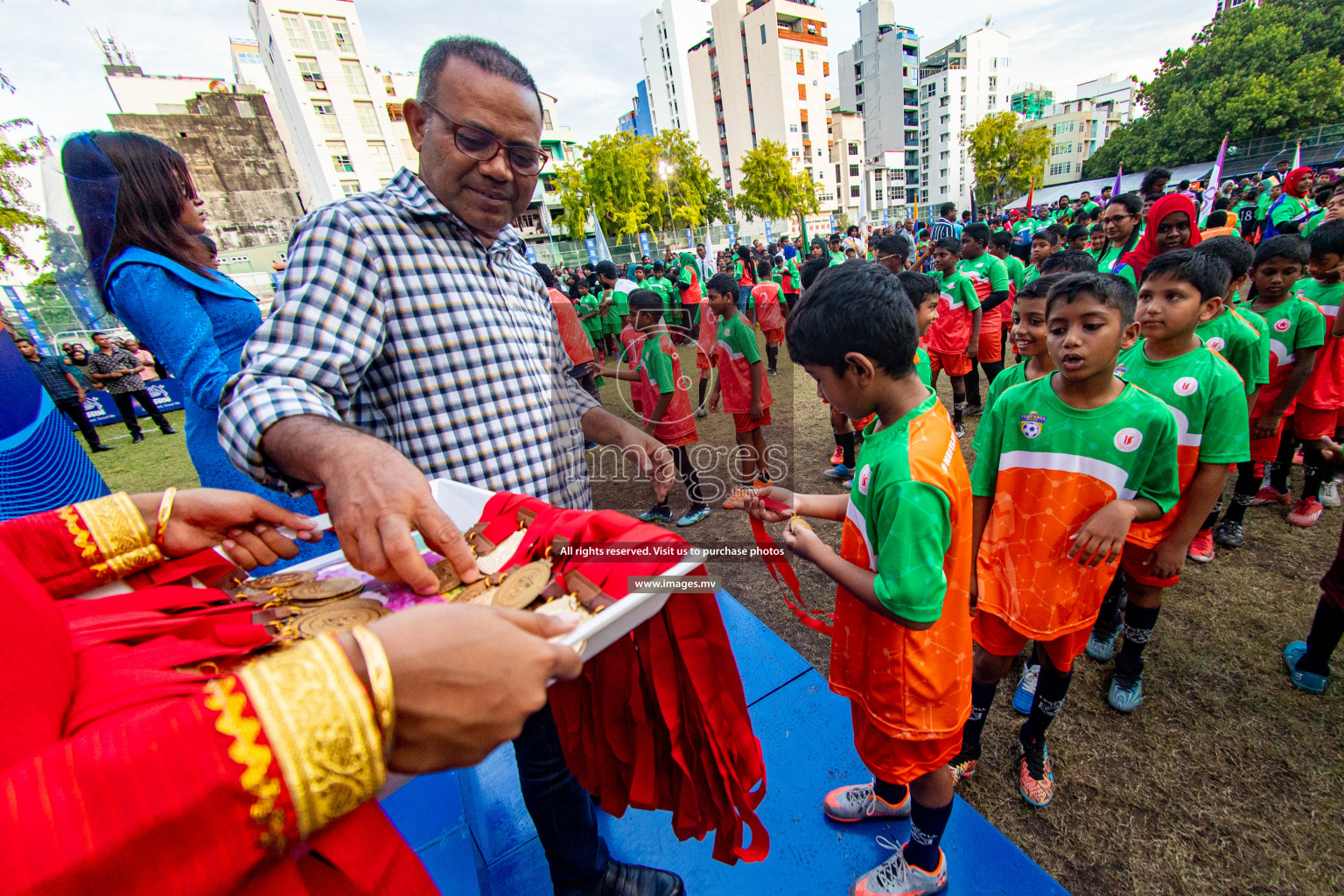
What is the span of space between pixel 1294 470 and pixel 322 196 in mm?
46473

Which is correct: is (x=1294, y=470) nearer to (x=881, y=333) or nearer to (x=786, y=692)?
(x=786, y=692)

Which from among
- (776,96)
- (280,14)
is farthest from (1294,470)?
(776,96)

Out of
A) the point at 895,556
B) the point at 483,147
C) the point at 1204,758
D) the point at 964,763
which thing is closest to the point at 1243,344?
the point at 1204,758

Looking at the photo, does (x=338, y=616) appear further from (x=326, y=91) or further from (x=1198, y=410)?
(x=326, y=91)

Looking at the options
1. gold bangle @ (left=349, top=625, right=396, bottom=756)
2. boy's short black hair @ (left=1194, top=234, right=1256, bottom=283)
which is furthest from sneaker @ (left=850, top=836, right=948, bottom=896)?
boy's short black hair @ (left=1194, top=234, right=1256, bottom=283)

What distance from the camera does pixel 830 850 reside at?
1.98 metres

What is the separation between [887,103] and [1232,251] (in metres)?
65.0

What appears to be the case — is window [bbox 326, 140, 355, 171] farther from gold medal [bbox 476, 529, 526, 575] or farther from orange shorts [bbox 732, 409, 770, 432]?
gold medal [bbox 476, 529, 526, 575]

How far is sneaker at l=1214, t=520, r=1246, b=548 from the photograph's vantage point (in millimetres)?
3469

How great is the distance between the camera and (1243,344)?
2889 mm

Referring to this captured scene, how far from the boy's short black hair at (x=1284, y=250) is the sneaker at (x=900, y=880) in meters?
4.24

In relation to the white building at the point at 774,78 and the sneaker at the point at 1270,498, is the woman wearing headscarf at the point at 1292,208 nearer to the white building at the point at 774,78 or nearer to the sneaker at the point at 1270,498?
the sneaker at the point at 1270,498

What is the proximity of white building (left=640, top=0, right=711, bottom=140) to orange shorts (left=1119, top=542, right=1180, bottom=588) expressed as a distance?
61339 millimetres

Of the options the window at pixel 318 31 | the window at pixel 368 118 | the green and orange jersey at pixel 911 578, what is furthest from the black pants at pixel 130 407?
the window at pixel 318 31
